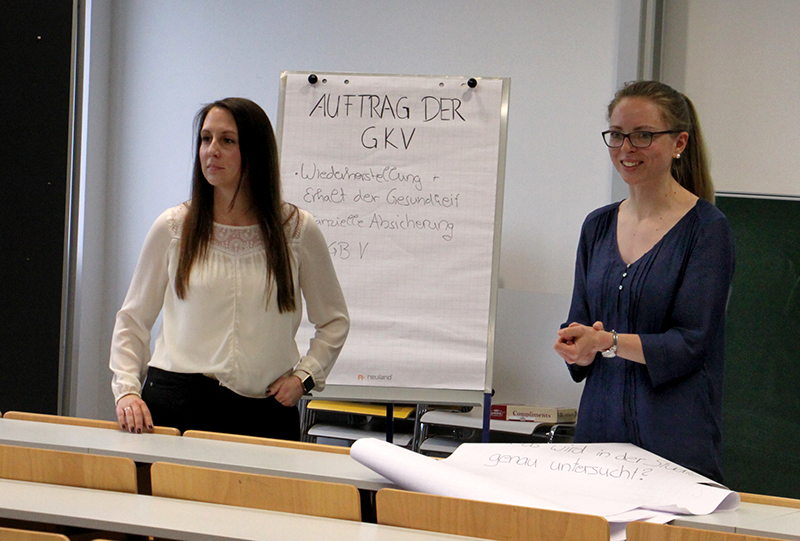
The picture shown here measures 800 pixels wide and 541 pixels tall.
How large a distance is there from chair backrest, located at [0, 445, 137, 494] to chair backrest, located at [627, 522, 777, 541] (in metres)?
0.90

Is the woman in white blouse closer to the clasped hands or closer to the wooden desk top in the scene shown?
the clasped hands

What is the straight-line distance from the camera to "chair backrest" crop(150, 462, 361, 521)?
129 cm

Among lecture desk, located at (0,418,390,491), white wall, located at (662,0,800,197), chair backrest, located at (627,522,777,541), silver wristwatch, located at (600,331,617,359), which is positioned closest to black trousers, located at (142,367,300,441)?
lecture desk, located at (0,418,390,491)

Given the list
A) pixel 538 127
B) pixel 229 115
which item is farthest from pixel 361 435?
pixel 229 115

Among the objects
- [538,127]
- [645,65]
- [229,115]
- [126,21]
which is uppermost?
[126,21]

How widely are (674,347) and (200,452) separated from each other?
97cm

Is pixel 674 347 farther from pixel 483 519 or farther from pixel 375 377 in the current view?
pixel 375 377

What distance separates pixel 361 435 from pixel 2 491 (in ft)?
7.67

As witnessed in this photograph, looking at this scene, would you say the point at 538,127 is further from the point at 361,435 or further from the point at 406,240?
the point at 361,435

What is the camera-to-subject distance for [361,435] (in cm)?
361

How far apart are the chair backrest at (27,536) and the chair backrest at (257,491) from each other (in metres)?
0.19

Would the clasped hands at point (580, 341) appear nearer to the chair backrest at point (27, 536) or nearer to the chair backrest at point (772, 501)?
the chair backrest at point (772, 501)

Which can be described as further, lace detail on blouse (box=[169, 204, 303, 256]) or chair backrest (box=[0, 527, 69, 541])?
lace detail on blouse (box=[169, 204, 303, 256])

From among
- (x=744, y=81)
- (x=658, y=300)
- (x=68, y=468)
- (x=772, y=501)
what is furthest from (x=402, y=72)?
(x=772, y=501)
